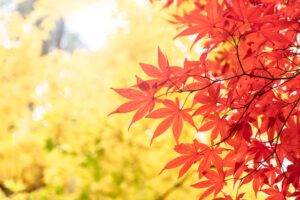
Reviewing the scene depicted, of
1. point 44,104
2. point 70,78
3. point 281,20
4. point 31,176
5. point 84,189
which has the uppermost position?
point 281,20

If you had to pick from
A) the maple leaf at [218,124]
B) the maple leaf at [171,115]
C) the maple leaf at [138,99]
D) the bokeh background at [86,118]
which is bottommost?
the bokeh background at [86,118]

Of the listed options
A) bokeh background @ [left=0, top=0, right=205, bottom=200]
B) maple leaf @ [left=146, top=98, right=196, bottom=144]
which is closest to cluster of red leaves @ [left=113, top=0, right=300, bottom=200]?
maple leaf @ [left=146, top=98, right=196, bottom=144]

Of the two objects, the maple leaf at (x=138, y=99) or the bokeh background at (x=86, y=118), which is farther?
the bokeh background at (x=86, y=118)

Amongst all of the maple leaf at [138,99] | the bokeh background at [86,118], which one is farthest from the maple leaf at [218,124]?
the bokeh background at [86,118]

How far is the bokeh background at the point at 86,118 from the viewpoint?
1.84 m

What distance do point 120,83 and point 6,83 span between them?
1203 mm

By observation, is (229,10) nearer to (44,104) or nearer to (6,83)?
(6,83)

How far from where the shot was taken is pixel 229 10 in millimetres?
532

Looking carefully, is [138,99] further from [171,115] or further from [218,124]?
[218,124]

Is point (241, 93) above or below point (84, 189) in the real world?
above

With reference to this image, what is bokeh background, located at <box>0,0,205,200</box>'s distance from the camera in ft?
6.03

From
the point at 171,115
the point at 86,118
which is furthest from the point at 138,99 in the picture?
the point at 86,118

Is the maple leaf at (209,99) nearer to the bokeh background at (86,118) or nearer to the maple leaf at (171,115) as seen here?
the maple leaf at (171,115)

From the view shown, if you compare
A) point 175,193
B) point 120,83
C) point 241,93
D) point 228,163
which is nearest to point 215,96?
point 241,93
